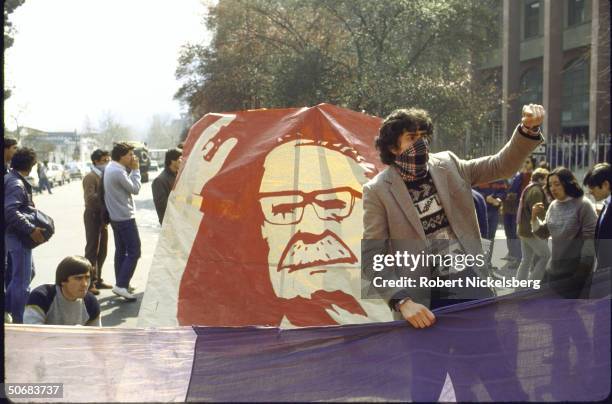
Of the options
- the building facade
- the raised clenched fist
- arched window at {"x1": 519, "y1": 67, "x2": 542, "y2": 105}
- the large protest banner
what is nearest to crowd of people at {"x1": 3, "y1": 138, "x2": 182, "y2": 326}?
the large protest banner

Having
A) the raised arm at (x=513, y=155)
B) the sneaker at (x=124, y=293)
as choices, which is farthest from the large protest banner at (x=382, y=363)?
the sneaker at (x=124, y=293)

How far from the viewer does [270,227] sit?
16.9 ft

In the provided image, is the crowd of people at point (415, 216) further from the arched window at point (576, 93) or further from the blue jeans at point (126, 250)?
the arched window at point (576, 93)

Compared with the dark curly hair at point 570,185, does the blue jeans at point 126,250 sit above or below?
below

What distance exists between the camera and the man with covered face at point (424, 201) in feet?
10.1

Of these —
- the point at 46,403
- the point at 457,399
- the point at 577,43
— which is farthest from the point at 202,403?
the point at 577,43

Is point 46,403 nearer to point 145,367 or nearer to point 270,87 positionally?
point 145,367

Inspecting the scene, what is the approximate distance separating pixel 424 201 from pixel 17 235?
12.9ft

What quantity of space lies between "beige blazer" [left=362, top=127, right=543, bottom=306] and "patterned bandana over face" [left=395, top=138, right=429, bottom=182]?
42mm

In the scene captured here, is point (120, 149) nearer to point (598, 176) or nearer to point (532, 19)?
point (598, 176)

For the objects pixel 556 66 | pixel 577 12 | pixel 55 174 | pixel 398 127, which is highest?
pixel 577 12

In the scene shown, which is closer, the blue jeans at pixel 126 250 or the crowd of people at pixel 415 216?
the crowd of people at pixel 415 216

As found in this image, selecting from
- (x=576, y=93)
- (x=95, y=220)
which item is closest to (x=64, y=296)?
(x=95, y=220)

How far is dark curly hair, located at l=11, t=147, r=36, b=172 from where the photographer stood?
597 cm
